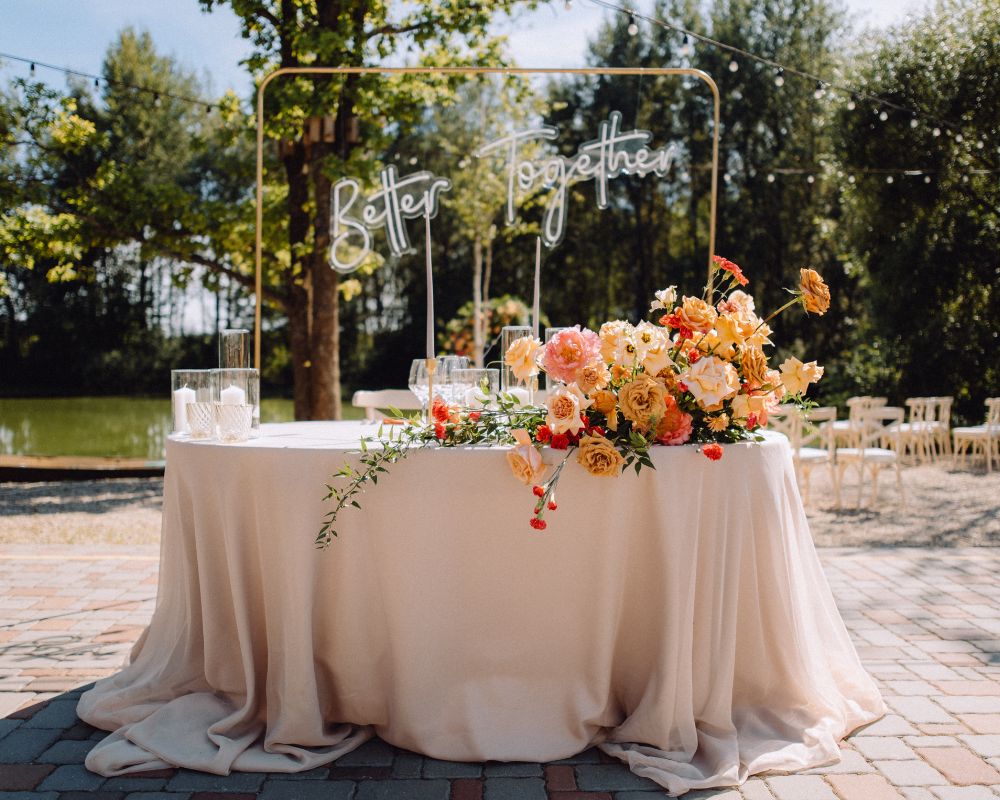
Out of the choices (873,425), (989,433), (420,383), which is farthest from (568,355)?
(989,433)

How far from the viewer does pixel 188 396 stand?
309 centimetres

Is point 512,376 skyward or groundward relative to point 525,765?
skyward

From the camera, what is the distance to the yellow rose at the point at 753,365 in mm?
2568

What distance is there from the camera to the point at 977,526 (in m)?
7.00

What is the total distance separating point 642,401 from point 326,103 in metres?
7.26

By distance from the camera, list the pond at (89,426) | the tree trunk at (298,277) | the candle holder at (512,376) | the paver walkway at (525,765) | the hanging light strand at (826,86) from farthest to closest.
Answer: the pond at (89,426) → the tree trunk at (298,277) → the hanging light strand at (826,86) → the candle holder at (512,376) → the paver walkway at (525,765)

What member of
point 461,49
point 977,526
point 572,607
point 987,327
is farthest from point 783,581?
point 987,327

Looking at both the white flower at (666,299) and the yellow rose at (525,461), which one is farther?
the white flower at (666,299)

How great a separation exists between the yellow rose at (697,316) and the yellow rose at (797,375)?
9.6 inches

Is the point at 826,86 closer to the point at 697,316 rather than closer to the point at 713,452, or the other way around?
the point at 697,316

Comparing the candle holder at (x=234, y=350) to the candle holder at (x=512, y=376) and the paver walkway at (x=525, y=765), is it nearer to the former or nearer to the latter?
the candle holder at (x=512, y=376)

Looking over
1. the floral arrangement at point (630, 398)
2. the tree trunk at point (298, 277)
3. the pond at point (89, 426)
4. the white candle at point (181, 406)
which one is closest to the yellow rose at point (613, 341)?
the floral arrangement at point (630, 398)

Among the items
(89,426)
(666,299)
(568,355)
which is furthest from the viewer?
(89,426)

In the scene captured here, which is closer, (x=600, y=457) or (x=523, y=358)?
(x=600, y=457)
